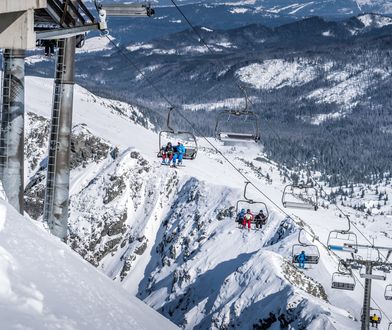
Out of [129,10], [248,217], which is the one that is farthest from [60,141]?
[248,217]

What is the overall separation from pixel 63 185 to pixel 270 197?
10439 cm

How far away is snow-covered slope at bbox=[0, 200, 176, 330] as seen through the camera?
6820 millimetres

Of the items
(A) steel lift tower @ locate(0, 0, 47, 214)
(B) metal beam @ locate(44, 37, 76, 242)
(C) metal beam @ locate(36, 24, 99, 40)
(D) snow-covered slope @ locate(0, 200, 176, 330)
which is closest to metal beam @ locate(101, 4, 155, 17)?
(B) metal beam @ locate(44, 37, 76, 242)

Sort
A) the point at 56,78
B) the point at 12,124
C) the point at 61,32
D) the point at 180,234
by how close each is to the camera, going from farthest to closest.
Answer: the point at 180,234, the point at 56,78, the point at 12,124, the point at 61,32

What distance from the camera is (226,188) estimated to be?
104000 millimetres

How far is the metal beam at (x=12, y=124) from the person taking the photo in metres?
13.1

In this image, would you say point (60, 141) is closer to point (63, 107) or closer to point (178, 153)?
point (63, 107)

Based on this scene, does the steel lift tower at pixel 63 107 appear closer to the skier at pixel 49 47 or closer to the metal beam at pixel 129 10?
the metal beam at pixel 129 10

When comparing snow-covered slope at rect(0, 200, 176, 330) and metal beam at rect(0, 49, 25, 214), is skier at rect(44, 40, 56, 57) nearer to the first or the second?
metal beam at rect(0, 49, 25, 214)

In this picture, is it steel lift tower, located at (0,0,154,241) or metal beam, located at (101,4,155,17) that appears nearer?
steel lift tower, located at (0,0,154,241)

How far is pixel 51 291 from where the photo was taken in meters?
7.55

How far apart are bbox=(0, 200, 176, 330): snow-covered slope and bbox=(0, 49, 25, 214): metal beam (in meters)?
4.00

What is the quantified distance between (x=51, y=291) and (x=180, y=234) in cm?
10034

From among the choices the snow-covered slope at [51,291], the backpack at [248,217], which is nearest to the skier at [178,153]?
the backpack at [248,217]
